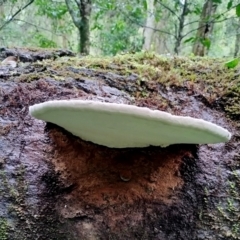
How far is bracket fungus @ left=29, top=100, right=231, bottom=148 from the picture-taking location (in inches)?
22.4

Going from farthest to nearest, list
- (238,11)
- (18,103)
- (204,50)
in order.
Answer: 1. (204,50)
2. (238,11)
3. (18,103)

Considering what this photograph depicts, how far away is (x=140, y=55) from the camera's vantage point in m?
1.31

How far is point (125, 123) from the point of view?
0.62m

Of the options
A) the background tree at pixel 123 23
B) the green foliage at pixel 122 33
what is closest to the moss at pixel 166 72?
the background tree at pixel 123 23

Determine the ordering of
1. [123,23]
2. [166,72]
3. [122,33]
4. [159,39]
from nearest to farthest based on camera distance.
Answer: [166,72] → [123,23] → [122,33] → [159,39]

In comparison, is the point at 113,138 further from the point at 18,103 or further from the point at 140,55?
the point at 140,55

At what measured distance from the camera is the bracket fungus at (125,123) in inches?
22.4

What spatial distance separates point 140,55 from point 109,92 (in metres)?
0.33

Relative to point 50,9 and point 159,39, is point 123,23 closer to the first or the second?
point 50,9

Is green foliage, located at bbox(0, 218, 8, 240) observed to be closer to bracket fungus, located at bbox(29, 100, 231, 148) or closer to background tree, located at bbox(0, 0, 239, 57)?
bracket fungus, located at bbox(29, 100, 231, 148)

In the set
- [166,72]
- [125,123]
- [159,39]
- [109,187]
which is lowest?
[109,187]

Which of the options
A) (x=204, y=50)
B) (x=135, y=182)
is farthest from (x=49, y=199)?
(x=204, y=50)

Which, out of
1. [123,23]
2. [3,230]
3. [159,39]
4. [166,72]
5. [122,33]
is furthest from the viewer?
[159,39]

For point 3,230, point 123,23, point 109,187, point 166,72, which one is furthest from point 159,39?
point 3,230
